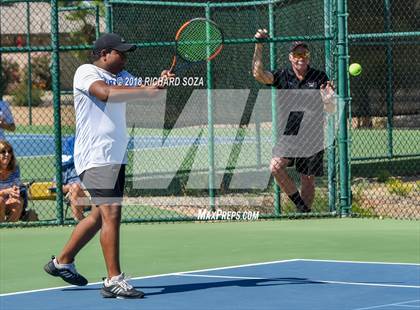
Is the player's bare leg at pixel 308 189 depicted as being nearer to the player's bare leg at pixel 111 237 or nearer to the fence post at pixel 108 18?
the fence post at pixel 108 18

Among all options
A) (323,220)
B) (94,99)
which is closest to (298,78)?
(323,220)

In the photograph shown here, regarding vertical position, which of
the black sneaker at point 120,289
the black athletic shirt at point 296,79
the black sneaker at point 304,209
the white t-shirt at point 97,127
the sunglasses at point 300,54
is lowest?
the black sneaker at point 120,289

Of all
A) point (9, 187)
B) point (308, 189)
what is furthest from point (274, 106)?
point (9, 187)

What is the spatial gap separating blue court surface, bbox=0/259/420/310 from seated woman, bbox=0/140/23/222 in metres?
4.14

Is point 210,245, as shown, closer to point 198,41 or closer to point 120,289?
point 198,41

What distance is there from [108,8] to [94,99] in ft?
20.4

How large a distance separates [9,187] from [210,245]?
117 inches

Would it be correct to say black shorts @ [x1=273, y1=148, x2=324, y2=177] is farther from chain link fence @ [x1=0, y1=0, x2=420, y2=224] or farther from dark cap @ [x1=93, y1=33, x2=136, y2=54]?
dark cap @ [x1=93, y1=33, x2=136, y2=54]

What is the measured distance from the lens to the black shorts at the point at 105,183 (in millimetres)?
8828

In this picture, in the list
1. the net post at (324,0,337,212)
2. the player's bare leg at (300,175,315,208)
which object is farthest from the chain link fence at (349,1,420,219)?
the player's bare leg at (300,175,315,208)

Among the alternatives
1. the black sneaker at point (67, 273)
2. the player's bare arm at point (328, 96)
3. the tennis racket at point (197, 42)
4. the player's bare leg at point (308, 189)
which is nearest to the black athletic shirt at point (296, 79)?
the player's bare arm at point (328, 96)

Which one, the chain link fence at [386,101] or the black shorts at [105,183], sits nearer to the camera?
the black shorts at [105,183]

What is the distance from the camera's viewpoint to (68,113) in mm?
29438

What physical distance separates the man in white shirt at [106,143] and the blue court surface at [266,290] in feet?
1.12
